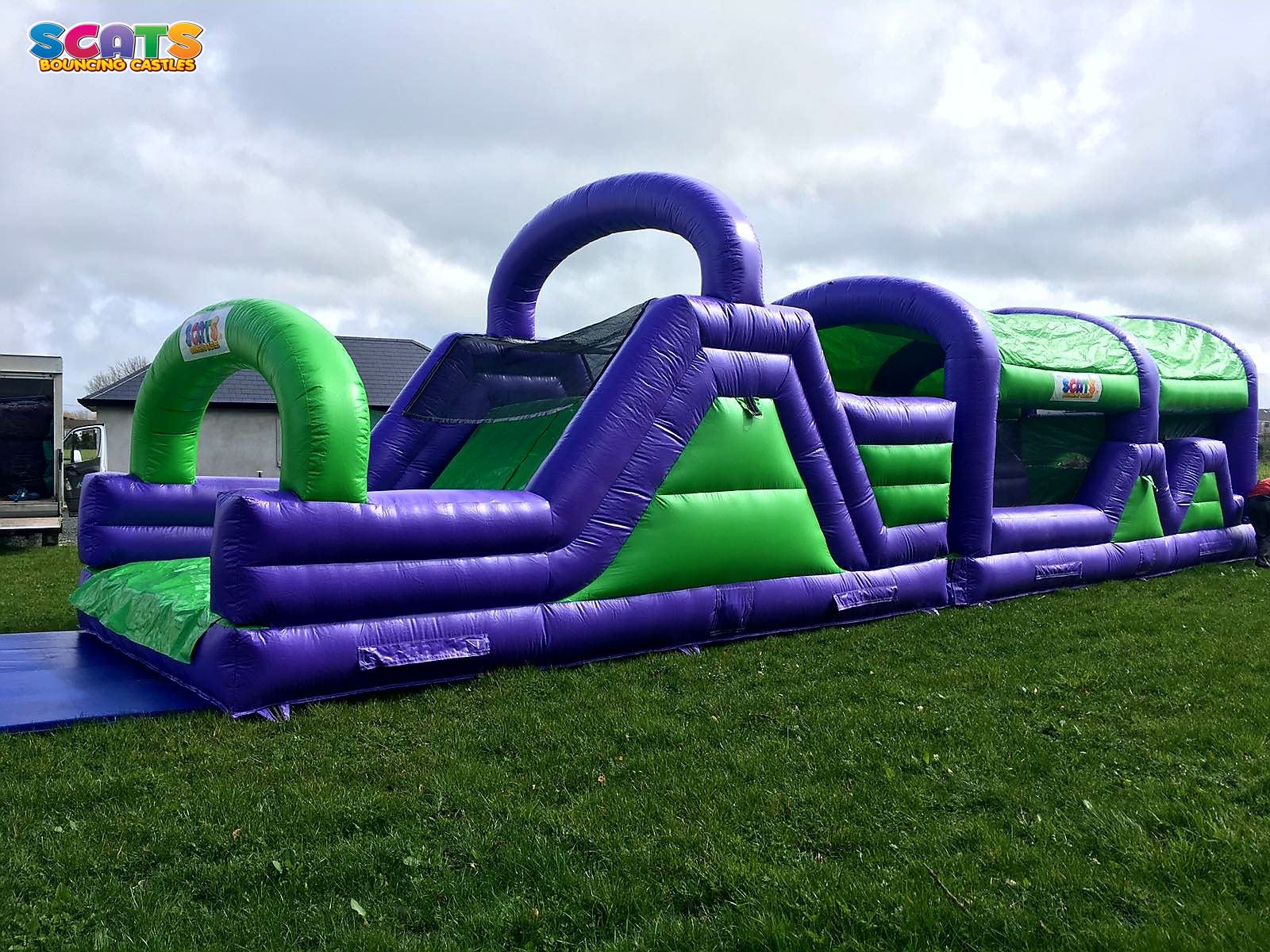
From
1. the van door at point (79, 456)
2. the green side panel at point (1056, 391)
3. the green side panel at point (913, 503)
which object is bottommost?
the van door at point (79, 456)

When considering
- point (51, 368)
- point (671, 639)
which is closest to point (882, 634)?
point (671, 639)

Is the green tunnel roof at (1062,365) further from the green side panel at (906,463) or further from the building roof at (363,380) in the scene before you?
the building roof at (363,380)

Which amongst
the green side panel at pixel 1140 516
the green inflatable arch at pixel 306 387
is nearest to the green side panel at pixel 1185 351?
the green side panel at pixel 1140 516

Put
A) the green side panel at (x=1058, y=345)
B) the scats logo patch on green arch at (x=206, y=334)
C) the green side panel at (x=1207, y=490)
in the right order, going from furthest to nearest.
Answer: the green side panel at (x=1207, y=490) < the green side panel at (x=1058, y=345) < the scats logo patch on green arch at (x=206, y=334)

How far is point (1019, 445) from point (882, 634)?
4.42m

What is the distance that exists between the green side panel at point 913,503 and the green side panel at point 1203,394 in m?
3.70

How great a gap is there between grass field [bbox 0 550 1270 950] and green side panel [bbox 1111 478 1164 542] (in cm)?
407

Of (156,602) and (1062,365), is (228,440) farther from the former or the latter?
(1062,365)

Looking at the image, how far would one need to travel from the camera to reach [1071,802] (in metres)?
3.20

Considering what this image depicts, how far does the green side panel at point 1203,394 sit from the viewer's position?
9.53 meters

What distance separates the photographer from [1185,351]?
33.1ft

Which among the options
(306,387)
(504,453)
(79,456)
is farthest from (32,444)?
(306,387)

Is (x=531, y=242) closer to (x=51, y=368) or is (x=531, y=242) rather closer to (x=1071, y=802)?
(x=1071, y=802)

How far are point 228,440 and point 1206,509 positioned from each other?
16.2 metres
